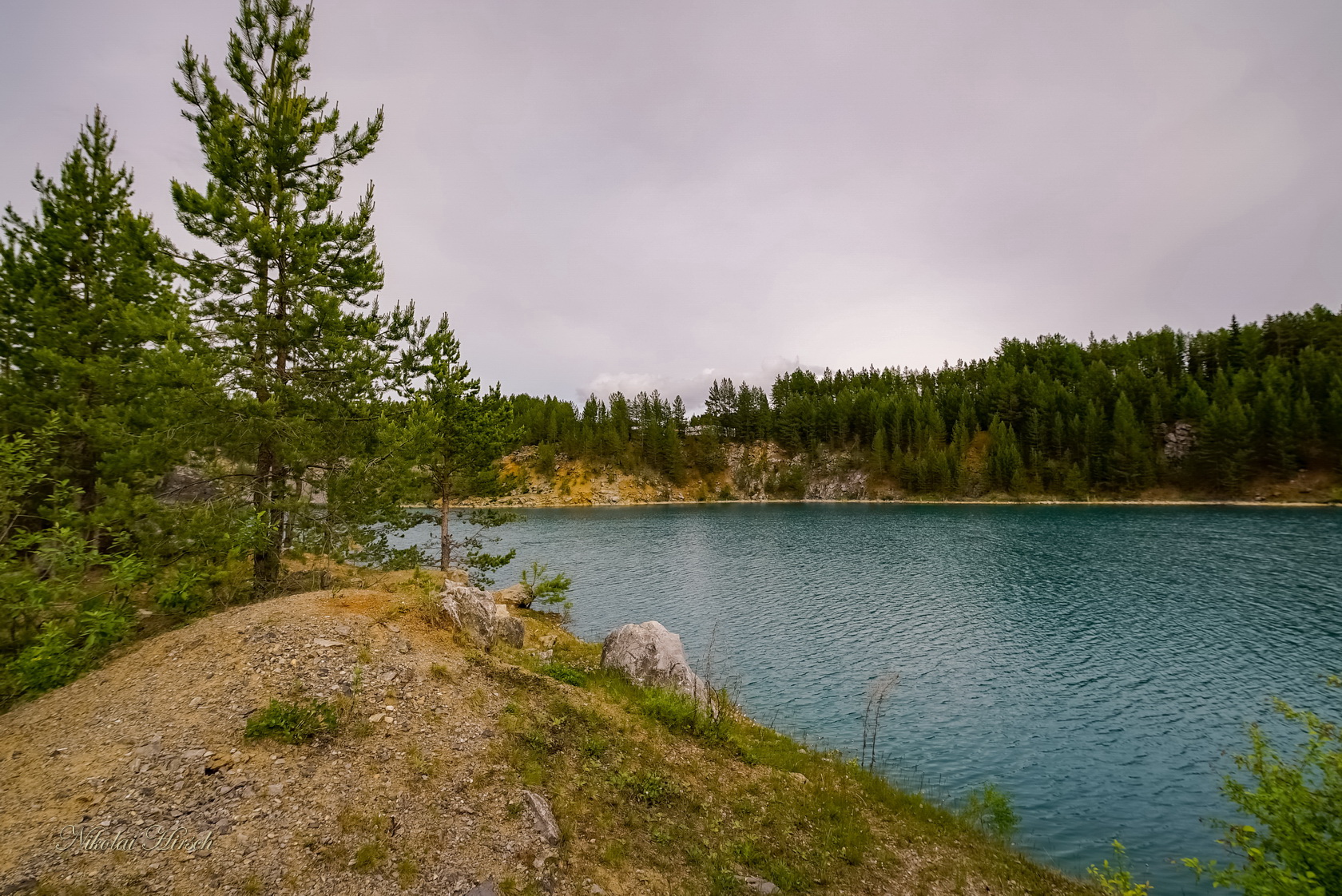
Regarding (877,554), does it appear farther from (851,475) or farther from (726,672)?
(851,475)

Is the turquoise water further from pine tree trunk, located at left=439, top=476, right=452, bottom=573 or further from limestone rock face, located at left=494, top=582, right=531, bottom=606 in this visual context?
pine tree trunk, located at left=439, top=476, right=452, bottom=573

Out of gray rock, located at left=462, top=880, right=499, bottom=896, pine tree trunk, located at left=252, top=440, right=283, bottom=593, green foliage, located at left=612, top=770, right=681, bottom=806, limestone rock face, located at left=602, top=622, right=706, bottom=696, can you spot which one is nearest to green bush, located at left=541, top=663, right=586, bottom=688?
limestone rock face, located at left=602, top=622, right=706, bottom=696

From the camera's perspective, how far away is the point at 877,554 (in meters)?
58.5

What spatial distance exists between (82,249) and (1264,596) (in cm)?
6785

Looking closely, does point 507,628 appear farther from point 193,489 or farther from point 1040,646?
point 1040,646

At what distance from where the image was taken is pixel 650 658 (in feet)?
63.2

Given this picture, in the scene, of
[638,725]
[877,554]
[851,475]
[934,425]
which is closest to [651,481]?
[851,475]

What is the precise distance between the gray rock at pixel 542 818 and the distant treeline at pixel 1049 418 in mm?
139605

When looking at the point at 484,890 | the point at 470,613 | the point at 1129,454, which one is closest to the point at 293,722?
the point at 484,890

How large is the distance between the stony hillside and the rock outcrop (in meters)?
1.31

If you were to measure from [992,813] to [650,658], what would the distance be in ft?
35.8

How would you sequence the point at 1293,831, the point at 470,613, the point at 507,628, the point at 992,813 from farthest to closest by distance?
the point at 507,628 → the point at 470,613 → the point at 992,813 → the point at 1293,831

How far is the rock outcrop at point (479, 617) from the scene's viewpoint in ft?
56.2

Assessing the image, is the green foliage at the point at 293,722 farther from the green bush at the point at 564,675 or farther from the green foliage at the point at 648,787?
the green bush at the point at 564,675
